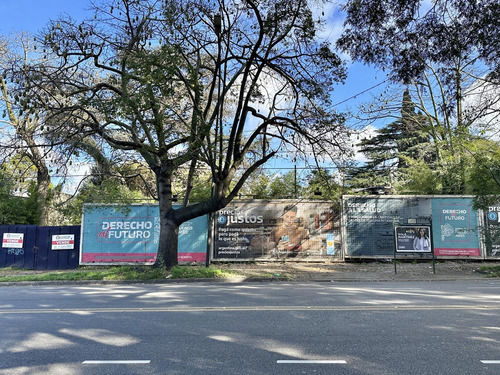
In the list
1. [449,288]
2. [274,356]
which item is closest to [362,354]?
[274,356]

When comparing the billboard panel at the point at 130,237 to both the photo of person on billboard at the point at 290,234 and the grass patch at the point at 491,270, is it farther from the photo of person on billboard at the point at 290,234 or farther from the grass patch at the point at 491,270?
the grass patch at the point at 491,270

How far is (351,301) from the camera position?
336 inches

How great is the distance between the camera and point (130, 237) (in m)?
17.5

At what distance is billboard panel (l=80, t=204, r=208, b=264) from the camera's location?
1725 centimetres

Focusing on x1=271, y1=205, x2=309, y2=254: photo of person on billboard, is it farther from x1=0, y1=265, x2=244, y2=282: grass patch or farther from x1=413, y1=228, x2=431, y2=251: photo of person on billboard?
x1=413, y1=228, x2=431, y2=251: photo of person on billboard

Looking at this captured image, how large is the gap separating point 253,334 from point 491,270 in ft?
43.4

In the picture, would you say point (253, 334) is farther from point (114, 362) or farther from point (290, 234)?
point (290, 234)

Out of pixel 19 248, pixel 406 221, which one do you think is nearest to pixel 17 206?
pixel 19 248

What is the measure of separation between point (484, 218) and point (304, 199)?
8253 mm

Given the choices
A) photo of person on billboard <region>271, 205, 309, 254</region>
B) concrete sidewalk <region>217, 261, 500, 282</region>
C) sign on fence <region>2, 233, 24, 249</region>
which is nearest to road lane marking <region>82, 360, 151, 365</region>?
concrete sidewalk <region>217, 261, 500, 282</region>

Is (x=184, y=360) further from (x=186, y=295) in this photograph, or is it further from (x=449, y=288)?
(x=449, y=288)

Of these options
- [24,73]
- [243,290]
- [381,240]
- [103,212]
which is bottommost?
[243,290]

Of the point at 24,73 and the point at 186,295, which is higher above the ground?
the point at 24,73

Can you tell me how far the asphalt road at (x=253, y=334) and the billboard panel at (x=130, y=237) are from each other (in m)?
7.63
